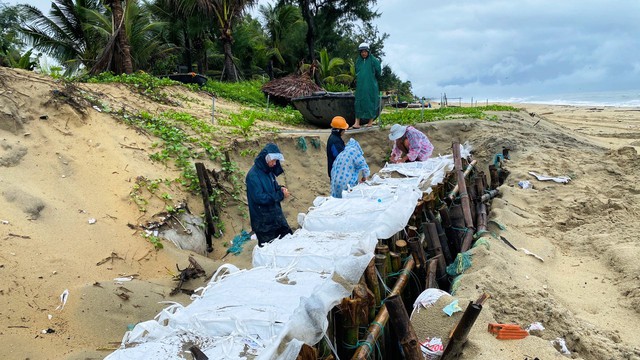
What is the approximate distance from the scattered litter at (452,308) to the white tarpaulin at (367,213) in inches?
26.4

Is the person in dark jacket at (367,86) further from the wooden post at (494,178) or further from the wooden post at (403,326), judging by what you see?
the wooden post at (403,326)

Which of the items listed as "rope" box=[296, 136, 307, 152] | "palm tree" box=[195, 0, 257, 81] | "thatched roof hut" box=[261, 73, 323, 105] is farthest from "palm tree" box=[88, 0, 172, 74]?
"rope" box=[296, 136, 307, 152]

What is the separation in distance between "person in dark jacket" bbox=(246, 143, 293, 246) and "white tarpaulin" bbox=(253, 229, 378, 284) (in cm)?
159

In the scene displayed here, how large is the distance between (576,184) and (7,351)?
7475 millimetres

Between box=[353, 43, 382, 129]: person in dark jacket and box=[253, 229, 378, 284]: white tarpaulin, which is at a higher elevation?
box=[353, 43, 382, 129]: person in dark jacket

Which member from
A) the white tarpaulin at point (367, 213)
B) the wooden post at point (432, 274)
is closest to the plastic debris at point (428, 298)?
the wooden post at point (432, 274)

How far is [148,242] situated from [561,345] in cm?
454

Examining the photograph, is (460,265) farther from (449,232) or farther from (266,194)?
(266,194)

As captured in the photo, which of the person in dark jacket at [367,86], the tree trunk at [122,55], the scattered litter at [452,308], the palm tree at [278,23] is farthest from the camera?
the palm tree at [278,23]

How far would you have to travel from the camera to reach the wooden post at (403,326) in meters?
2.53

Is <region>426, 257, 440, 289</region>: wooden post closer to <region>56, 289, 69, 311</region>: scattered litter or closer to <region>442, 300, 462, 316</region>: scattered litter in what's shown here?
<region>442, 300, 462, 316</region>: scattered litter

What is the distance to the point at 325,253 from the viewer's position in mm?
3059

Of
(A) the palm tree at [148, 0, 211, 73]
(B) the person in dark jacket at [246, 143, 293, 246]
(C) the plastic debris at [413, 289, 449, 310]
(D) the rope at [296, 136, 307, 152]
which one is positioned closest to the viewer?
(C) the plastic debris at [413, 289, 449, 310]

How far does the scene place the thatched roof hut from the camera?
1466cm
